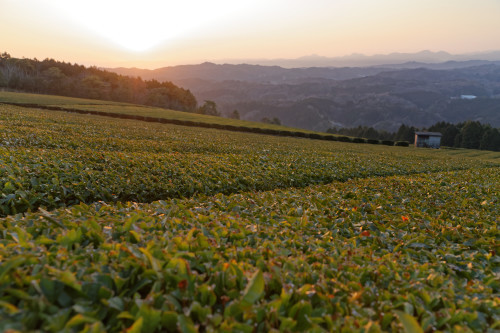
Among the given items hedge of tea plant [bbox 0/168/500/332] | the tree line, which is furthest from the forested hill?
hedge of tea plant [bbox 0/168/500/332]

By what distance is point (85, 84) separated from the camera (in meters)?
114

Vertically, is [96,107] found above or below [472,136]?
above

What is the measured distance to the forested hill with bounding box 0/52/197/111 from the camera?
11371cm

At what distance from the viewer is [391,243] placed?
5789 millimetres

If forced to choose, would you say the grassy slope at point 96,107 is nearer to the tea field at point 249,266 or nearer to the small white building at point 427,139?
the small white building at point 427,139

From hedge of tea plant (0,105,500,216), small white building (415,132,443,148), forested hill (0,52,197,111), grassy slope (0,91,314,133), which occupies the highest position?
forested hill (0,52,197,111)

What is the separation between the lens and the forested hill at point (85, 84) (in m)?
114

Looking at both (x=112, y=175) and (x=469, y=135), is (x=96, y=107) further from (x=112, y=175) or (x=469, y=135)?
(x=469, y=135)

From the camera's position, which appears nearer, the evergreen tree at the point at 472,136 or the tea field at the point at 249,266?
the tea field at the point at 249,266

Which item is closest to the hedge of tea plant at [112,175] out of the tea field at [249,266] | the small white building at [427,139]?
the tea field at [249,266]

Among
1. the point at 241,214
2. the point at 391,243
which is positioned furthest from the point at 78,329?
the point at 391,243

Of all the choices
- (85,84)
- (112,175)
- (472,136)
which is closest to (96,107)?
(85,84)

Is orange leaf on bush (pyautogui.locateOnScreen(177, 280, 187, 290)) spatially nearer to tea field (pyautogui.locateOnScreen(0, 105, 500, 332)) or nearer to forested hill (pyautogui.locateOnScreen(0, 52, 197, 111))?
tea field (pyautogui.locateOnScreen(0, 105, 500, 332))

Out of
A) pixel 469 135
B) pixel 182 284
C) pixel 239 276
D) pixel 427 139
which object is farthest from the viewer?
pixel 469 135
